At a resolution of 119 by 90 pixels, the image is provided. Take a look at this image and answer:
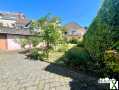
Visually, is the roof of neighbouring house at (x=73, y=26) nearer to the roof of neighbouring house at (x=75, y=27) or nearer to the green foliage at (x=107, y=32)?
the roof of neighbouring house at (x=75, y=27)

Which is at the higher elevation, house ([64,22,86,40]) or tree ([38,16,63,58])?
house ([64,22,86,40])

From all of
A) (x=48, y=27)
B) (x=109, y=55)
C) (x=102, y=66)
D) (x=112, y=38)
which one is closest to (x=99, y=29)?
(x=112, y=38)

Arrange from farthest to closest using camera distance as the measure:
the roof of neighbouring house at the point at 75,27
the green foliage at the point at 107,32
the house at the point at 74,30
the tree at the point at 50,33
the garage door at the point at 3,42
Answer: the roof of neighbouring house at the point at 75,27
the house at the point at 74,30
the garage door at the point at 3,42
the tree at the point at 50,33
the green foliage at the point at 107,32

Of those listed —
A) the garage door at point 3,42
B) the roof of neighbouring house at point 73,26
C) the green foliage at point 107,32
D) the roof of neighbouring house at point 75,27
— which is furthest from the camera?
the roof of neighbouring house at point 73,26

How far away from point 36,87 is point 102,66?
11.4 feet

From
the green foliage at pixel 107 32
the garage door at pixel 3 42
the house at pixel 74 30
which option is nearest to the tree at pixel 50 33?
the green foliage at pixel 107 32

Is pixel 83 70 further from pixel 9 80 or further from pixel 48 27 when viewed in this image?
pixel 48 27

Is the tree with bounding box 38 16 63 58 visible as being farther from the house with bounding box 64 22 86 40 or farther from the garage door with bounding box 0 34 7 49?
the house with bounding box 64 22 86 40

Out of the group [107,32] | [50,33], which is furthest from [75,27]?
[107,32]

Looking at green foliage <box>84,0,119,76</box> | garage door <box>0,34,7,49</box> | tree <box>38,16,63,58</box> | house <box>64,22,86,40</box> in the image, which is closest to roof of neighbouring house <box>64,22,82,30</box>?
house <box>64,22,86,40</box>

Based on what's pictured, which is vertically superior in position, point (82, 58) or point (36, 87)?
point (82, 58)

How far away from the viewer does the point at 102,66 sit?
8.20 metres

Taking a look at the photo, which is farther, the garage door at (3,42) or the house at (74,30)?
Result: the house at (74,30)

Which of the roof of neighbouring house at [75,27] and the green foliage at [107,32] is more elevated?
the roof of neighbouring house at [75,27]
